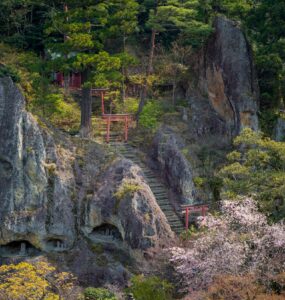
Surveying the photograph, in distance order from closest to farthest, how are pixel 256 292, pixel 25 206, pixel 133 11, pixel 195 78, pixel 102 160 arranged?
pixel 256 292, pixel 25 206, pixel 102 160, pixel 133 11, pixel 195 78

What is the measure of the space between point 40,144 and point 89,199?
308 centimetres

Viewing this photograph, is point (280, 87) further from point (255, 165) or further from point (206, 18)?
point (255, 165)

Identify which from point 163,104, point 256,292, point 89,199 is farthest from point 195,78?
point 256,292

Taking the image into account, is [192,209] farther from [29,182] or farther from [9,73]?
[9,73]

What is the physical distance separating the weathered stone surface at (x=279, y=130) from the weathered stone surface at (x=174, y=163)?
449 centimetres

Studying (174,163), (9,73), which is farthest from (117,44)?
(174,163)

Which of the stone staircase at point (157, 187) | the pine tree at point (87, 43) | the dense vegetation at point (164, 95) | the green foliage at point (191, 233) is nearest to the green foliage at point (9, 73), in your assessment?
the dense vegetation at point (164, 95)

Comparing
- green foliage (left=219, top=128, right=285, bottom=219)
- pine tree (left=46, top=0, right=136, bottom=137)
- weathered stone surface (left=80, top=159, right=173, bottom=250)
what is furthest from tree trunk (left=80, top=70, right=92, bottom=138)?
green foliage (left=219, top=128, right=285, bottom=219)

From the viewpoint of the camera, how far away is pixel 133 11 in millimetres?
29953

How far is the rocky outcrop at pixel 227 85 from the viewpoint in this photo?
3016 cm

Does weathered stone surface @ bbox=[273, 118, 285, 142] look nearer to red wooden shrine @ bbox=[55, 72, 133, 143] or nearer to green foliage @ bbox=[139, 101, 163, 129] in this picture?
green foliage @ bbox=[139, 101, 163, 129]

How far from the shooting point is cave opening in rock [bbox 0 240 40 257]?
25972mm

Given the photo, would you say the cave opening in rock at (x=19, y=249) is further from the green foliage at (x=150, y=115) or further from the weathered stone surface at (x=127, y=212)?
the green foliage at (x=150, y=115)

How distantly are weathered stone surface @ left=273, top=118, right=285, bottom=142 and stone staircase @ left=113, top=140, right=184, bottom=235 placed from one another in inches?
233
